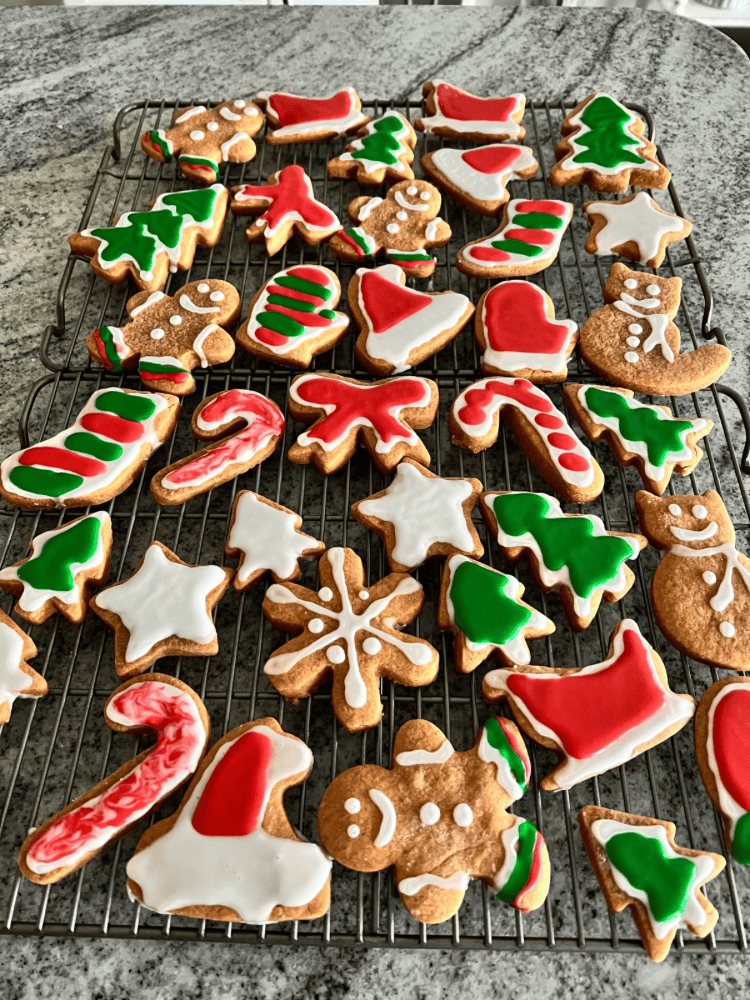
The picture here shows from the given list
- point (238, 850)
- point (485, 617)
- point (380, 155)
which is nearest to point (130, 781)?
point (238, 850)

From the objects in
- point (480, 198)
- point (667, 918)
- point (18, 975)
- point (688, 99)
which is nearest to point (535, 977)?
point (667, 918)

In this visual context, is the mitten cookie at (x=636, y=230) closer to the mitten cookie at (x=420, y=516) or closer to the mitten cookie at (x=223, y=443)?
the mitten cookie at (x=420, y=516)

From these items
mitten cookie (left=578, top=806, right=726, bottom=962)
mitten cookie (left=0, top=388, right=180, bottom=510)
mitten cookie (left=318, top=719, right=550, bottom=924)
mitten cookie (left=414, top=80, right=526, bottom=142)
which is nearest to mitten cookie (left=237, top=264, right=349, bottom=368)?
mitten cookie (left=0, top=388, right=180, bottom=510)

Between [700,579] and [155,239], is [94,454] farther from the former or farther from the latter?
[700,579]

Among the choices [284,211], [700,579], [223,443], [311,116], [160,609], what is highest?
[311,116]

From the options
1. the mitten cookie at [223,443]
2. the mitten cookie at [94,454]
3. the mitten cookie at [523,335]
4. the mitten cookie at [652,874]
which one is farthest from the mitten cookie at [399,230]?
the mitten cookie at [652,874]
